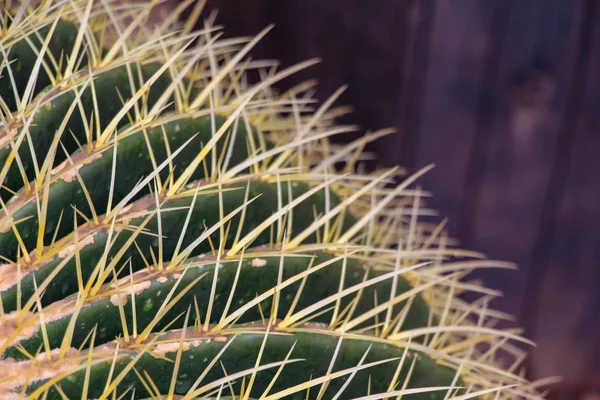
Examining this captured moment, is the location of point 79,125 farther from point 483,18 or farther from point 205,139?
point 483,18

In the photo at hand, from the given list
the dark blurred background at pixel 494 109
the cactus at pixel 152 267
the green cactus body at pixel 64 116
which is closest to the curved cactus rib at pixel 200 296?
the cactus at pixel 152 267

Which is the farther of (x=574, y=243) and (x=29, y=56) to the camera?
(x=574, y=243)

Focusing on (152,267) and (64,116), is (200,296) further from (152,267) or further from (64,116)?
(64,116)

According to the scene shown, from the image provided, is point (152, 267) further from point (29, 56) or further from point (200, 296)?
point (29, 56)

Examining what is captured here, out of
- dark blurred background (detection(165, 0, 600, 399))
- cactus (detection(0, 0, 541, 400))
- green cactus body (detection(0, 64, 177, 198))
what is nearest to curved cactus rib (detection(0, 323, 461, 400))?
cactus (detection(0, 0, 541, 400))

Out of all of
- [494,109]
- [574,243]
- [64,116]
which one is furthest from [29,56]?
[574,243]

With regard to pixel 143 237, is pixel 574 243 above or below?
below

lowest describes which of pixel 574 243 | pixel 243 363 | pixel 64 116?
pixel 574 243

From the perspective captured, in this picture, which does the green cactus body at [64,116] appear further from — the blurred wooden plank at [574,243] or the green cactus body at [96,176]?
the blurred wooden plank at [574,243]
